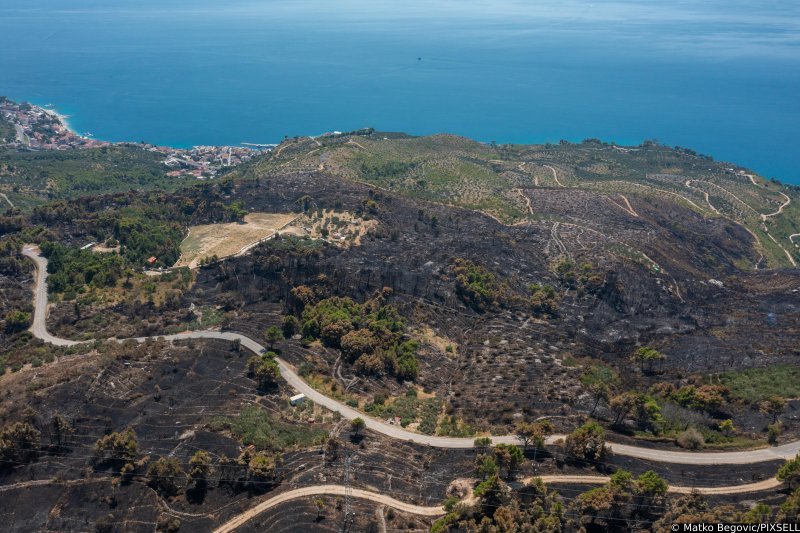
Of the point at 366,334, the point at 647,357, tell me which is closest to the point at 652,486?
the point at 647,357

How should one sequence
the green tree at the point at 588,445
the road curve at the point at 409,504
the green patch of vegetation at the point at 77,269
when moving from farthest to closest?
the green patch of vegetation at the point at 77,269 → the green tree at the point at 588,445 → the road curve at the point at 409,504

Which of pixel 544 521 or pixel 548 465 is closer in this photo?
pixel 544 521

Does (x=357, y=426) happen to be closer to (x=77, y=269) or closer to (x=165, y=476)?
(x=165, y=476)

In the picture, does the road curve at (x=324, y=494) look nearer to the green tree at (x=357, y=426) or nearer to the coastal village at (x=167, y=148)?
the green tree at (x=357, y=426)

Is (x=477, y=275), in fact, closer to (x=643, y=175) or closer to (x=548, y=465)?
(x=548, y=465)

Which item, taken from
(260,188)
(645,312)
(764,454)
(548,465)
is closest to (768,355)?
(645,312)

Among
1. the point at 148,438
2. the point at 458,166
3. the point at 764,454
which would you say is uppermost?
the point at 458,166

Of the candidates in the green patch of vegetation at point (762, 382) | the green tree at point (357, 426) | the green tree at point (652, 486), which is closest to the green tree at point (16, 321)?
the green tree at point (357, 426)
